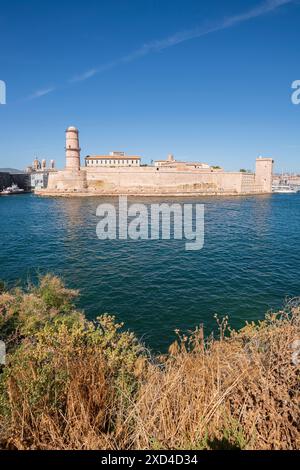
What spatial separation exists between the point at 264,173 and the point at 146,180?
31.9m

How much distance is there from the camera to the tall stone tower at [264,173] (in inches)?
2673

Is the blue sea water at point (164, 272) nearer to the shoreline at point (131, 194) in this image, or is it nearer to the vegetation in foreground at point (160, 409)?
the vegetation in foreground at point (160, 409)

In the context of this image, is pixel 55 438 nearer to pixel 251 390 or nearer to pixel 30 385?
pixel 30 385

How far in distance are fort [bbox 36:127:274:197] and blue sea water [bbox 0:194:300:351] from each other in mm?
37453

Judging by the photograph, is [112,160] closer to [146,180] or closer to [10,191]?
→ [146,180]

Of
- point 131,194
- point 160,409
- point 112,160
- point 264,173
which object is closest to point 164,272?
point 160,409

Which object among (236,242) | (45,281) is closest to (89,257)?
(45,281)

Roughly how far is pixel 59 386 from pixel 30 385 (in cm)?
33

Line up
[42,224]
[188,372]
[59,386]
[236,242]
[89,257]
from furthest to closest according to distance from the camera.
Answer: [42,224]
[236,242]
[89,257]
[188,372]
[59,386]

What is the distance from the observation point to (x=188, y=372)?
343 centimetres

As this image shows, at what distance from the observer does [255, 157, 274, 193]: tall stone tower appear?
67.9 m

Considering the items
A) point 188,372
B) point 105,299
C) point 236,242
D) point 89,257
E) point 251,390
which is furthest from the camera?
point 236,242

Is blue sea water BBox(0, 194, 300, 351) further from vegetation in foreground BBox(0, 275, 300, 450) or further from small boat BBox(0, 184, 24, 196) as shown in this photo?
small boat BBox(0, 184, 24, 196)

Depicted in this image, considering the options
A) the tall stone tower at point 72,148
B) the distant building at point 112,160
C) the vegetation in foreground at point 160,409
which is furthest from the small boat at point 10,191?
the vegetation in foreground at point 160,409
